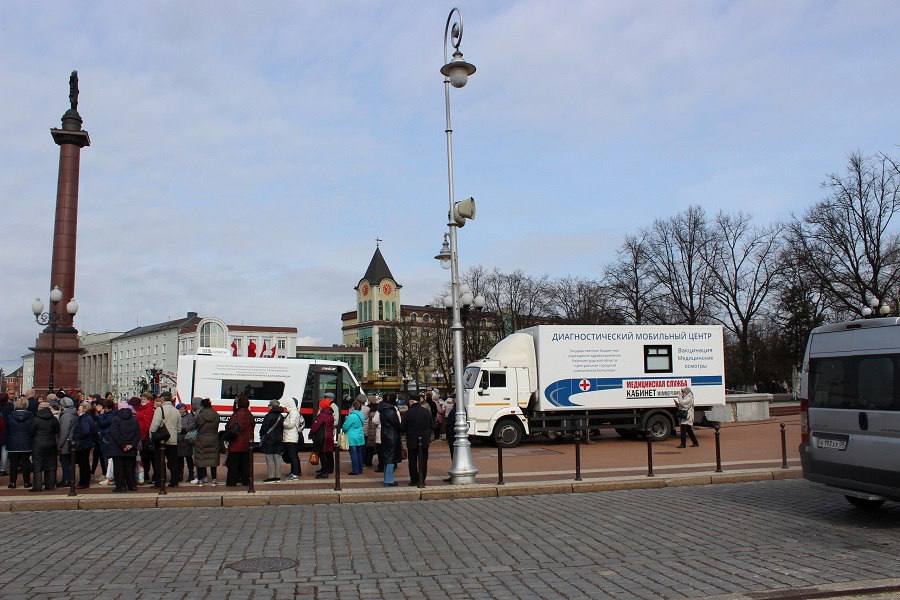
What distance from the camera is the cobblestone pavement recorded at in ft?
22.1

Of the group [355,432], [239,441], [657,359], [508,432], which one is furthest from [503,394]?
[239,441]

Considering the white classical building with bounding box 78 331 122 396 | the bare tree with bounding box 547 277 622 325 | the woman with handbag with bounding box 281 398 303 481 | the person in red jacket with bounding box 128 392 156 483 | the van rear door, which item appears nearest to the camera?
the van rear door

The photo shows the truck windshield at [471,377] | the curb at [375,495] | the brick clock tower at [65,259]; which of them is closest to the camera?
the curb at [375,495]

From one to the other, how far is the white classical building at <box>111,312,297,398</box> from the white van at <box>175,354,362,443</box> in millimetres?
88034

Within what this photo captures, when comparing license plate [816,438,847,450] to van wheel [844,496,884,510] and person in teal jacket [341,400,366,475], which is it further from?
person in teal jacket [341,400,366,475]

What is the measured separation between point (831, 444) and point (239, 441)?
393 inches

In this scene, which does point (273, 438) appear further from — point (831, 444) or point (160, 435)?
point (831, 444)

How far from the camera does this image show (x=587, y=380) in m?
23.7

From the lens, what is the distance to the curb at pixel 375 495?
12.4m

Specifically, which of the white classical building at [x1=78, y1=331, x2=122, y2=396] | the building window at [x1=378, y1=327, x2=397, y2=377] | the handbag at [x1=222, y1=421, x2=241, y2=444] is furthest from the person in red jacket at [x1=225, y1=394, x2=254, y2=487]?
the white classical building at [x1=78, y1=331, x2=122, y2=396]

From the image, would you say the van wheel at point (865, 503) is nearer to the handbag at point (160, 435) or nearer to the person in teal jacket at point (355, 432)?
the person in teal jacket at point (355, 432)

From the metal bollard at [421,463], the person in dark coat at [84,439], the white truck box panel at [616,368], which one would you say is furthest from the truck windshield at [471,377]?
the person in dark coat at [84,439]

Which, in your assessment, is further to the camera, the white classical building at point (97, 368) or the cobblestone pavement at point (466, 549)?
the white classical building at point (97, 368)

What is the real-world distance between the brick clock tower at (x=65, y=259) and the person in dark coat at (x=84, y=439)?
19.1 metres
